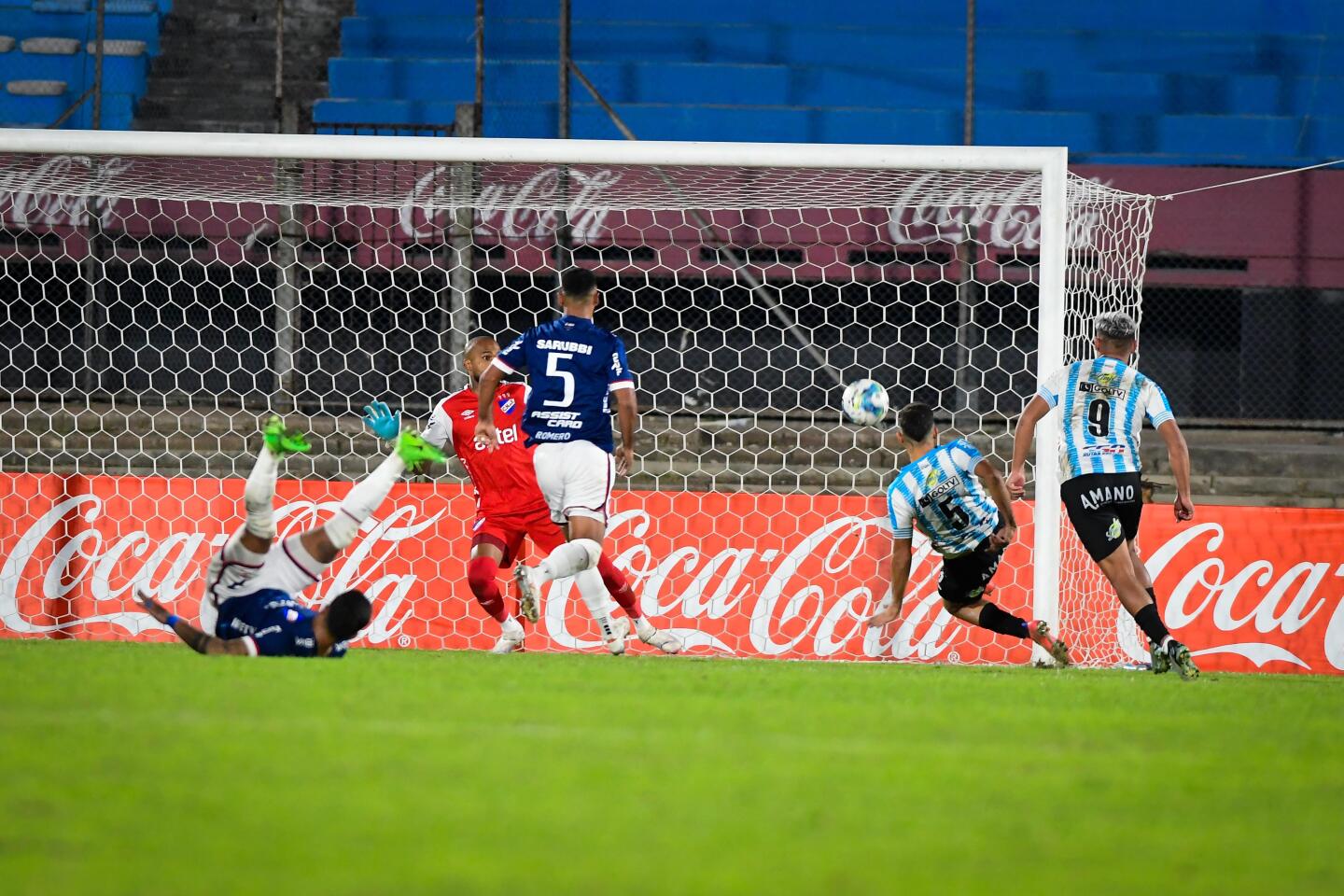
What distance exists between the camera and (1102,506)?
6.62 metres

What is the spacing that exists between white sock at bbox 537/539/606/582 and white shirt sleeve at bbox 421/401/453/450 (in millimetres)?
1415

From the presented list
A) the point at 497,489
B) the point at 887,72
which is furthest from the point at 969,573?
the point at 887,72

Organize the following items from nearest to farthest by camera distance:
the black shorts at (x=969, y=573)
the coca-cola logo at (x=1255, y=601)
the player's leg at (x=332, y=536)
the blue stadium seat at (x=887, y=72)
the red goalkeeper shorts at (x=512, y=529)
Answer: the player's leg at (x=332, y=536) → the black shorts at (x=969, y=573) → the red goalkeeper shorts at (x=512, y=529) → the coca-cola logo at (x=1255, y=601) → the blue stadium seat at (x=887, y=72)

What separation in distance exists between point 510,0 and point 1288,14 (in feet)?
28.5

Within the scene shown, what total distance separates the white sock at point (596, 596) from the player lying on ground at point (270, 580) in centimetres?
124

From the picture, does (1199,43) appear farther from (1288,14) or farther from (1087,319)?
(1087,319)

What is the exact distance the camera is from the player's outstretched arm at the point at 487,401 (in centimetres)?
668

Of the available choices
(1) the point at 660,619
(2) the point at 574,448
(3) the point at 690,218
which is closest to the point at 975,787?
(2) the point at 574,448

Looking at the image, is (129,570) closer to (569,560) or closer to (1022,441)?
(569,560)

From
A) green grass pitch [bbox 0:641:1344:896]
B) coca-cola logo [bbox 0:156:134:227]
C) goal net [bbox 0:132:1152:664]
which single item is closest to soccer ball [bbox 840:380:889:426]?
goal net [bbox 0:132:1152:664]

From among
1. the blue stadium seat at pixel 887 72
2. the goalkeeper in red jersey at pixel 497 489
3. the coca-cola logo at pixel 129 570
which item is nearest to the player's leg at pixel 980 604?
the goalkeeper in red jersey at pixel 497 489

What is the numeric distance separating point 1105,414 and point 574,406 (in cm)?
243

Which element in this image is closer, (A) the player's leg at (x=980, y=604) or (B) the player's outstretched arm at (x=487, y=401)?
(B) the player's outstretched arm at (x=487, y=401)

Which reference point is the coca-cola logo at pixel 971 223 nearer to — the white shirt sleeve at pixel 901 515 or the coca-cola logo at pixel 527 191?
the coca-cola logo at pixel 527 191
